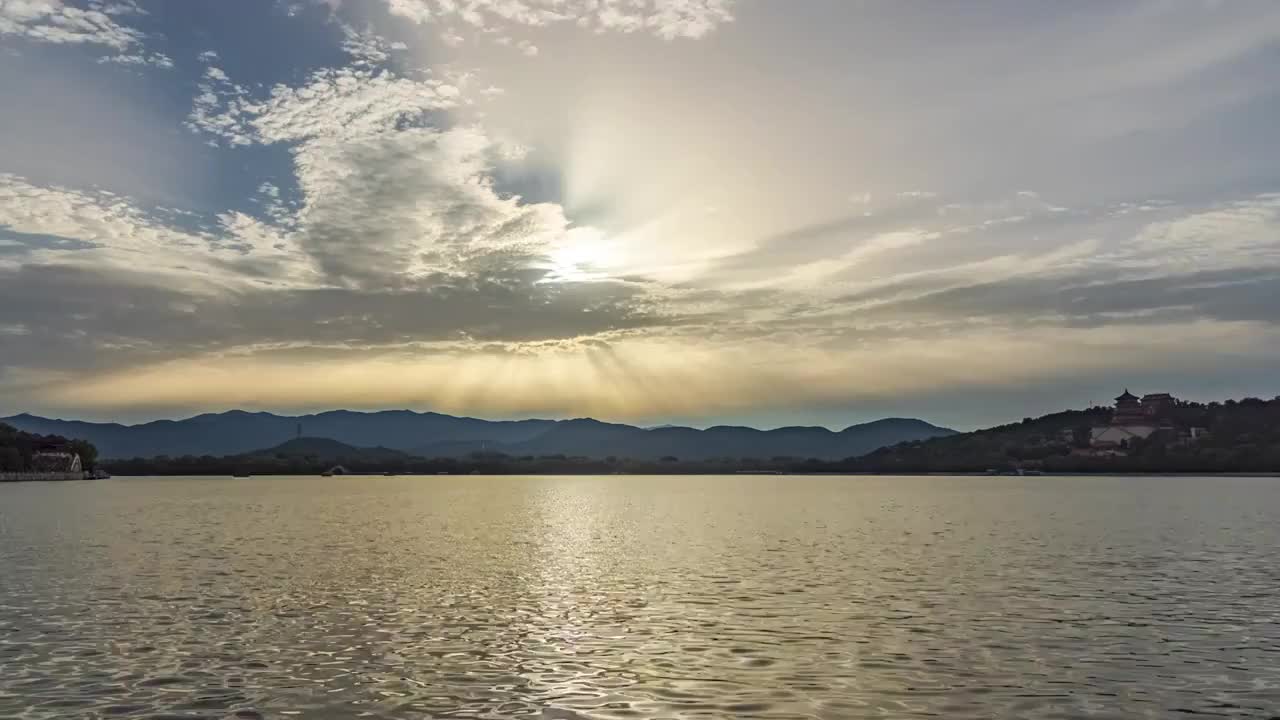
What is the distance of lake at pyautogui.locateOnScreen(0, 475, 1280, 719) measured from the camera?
2808cm

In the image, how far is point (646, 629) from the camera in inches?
1588

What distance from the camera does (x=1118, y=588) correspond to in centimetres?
5269

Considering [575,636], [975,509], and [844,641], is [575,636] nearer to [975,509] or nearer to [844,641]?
[844,641]

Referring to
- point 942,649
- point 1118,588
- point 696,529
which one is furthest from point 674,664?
point 696,529

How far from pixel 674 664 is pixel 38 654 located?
22.9m

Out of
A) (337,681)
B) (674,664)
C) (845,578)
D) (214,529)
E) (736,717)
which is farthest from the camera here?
(214,529)

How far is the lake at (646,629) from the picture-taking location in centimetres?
2808

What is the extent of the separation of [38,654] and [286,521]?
3732 inches

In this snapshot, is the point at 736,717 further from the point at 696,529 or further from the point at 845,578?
the point at 696,529

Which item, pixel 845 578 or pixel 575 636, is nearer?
pixel 575 636

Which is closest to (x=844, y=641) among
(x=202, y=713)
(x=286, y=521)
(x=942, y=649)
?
(x=942, y=649)

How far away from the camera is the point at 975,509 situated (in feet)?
496

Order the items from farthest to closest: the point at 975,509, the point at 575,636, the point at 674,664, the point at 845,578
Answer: the point at 975,509 → the point at 845,578 → the point at 575,636 → the point at 674,664

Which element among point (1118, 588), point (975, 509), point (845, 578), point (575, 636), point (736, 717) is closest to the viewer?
point (736, 717)
